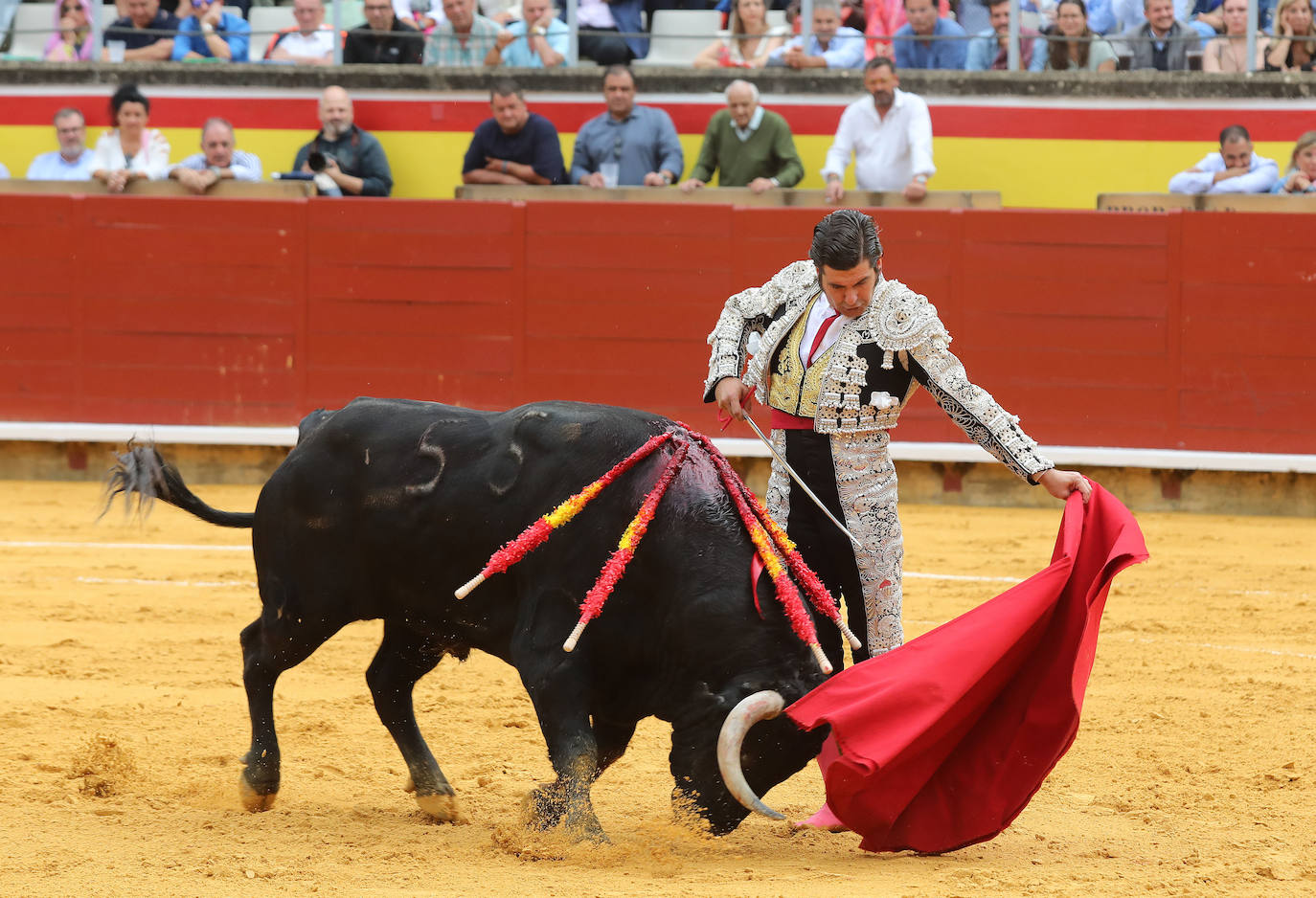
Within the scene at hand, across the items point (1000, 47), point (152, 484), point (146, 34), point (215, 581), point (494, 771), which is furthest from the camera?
point (146, 34)

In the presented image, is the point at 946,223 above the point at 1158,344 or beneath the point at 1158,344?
Result: above

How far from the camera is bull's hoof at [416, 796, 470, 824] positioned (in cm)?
354

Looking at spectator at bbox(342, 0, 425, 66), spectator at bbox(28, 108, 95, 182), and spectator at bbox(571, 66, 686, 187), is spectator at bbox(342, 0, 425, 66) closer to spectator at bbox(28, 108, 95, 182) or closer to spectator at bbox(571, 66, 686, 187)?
spectator at bbox(571, 66, 686, 187)

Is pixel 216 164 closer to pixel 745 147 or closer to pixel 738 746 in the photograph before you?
pixel 745 147

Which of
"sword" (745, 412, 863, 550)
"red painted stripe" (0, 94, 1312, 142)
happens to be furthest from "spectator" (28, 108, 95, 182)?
"sword" (745, 412, 863, 550)

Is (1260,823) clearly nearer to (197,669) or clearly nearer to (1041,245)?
(197,669)

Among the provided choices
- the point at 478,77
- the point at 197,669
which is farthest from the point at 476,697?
the point at 478,77

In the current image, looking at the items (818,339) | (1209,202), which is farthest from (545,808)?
(1209,202)

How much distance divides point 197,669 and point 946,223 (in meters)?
4.43

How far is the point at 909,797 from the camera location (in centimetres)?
320

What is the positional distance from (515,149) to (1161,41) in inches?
131

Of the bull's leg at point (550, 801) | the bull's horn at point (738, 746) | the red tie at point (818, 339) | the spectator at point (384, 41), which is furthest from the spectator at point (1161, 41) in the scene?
the bull's horn at point (738, 746)

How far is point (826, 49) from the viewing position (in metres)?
8.88

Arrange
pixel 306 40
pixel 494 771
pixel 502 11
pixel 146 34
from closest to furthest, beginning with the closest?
1. pixel 494 771
2. pixel 502 11
3. pixel 306 40
4. pixel 146 34
